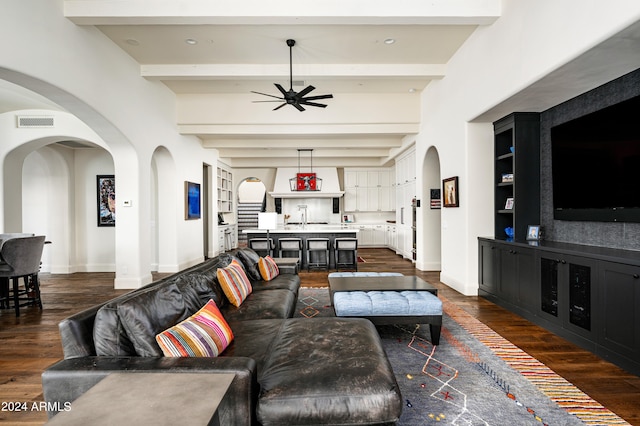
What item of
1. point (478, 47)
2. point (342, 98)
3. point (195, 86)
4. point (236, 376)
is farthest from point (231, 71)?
point (236, 376)

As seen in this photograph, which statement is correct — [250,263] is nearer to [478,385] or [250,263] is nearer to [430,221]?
[478,385]

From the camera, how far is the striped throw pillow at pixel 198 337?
64.4 inches

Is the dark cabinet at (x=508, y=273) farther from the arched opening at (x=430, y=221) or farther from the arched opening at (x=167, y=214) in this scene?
the arched opening at (x=167, y=214)

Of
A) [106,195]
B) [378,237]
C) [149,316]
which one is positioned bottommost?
[378,237]

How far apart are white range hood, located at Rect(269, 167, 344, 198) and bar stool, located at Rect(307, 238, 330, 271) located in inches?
150

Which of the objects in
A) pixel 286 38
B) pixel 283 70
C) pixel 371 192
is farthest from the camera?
pixel 371 192

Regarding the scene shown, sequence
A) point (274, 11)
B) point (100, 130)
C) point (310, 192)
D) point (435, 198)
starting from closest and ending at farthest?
1. point (274, 11)
2. point (100, 130)
3. point (435, 198)
4. point (310, 192)


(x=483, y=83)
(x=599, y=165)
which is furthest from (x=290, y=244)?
(x=599, y=165)

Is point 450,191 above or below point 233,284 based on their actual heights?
above

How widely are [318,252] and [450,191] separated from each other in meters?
3.12

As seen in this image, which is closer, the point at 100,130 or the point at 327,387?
the point at 327,387

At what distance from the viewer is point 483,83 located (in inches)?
164

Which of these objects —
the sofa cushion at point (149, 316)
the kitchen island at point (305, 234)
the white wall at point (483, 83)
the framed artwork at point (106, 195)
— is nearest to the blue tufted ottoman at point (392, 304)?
the sofa cushion at point (149, 316)

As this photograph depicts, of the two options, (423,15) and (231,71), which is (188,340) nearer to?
(423,15)
